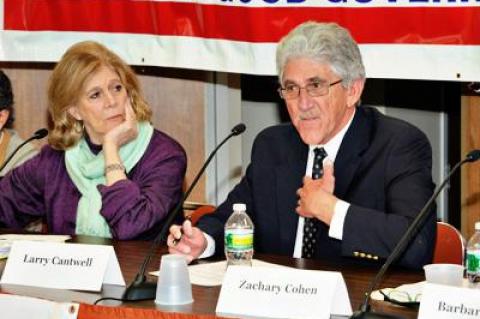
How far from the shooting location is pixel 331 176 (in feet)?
11.0

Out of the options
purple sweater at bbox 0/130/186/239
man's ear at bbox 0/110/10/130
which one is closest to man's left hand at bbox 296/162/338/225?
purple sweater at bbox 0/130/186/239

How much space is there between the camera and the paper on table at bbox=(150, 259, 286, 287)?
2.97 m

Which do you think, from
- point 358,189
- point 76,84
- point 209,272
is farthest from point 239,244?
point 76,84

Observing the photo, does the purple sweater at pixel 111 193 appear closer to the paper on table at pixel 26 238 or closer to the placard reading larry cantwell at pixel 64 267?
the paper on table at pixel 26 238

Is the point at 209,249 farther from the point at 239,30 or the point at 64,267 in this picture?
the point at 239,30

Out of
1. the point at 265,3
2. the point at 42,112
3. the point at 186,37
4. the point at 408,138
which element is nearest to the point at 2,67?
the point at 42,112

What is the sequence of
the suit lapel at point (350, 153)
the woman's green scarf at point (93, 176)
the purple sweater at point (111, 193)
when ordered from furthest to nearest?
the woman's green scarf at point (93, 176) → the purple sweater at point (111, 193) → the suit lapel at point (350, 153)

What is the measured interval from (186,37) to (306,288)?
2.32m

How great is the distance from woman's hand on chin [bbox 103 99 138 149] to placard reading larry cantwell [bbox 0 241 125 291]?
3.16 ft

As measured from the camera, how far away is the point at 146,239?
385 centimetres

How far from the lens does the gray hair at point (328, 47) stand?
3.38 m

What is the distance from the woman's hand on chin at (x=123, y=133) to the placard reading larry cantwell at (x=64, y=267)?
962 mm

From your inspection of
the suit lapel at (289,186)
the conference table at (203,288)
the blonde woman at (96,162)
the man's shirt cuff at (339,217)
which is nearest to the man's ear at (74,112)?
the blonde woman at (96,162)

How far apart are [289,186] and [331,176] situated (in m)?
0.24
